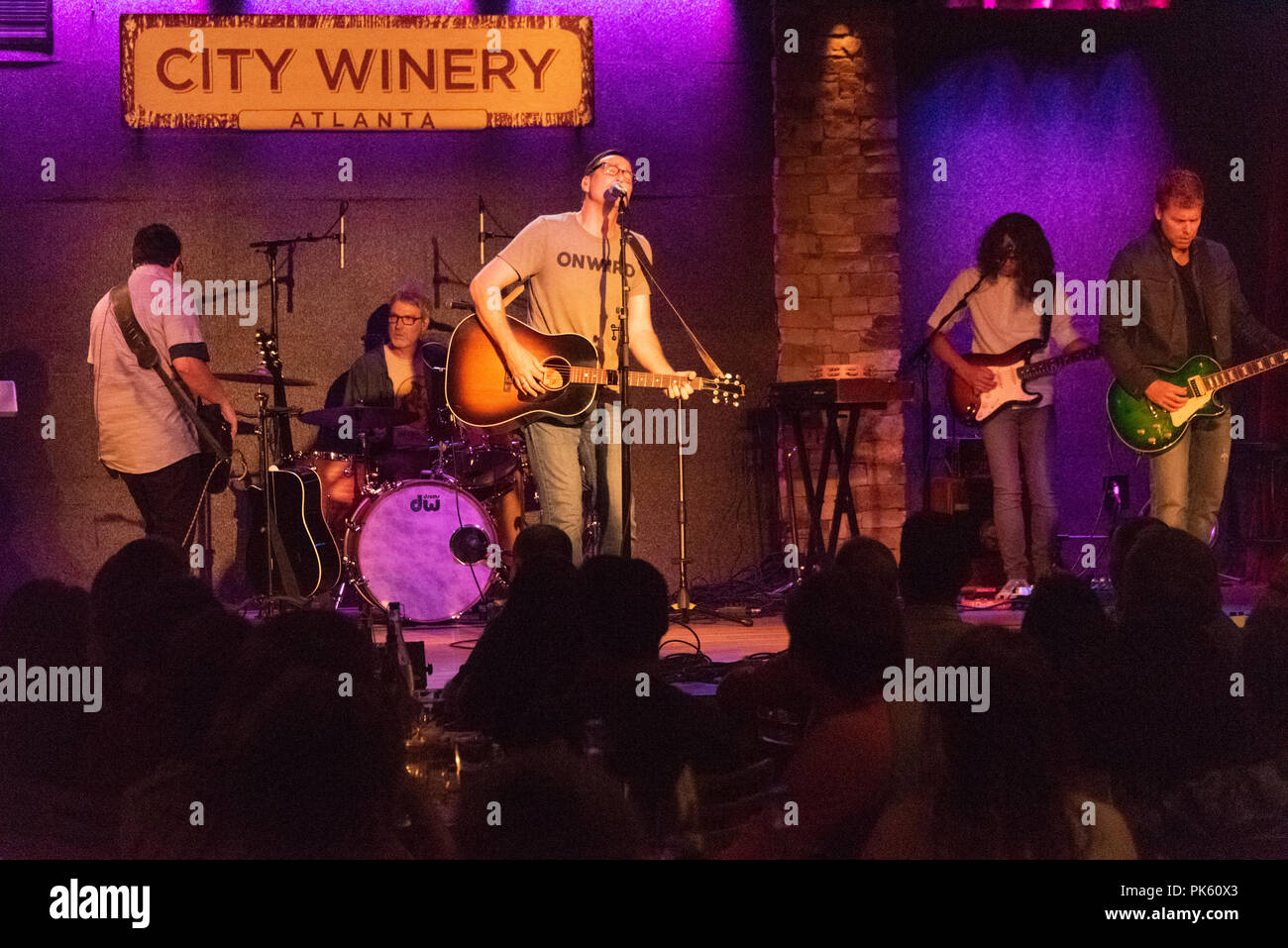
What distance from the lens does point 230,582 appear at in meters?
8.09

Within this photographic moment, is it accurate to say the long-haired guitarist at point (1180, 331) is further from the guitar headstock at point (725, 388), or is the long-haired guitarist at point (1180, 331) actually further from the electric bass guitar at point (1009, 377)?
the guitar headstock at point (725, 388)

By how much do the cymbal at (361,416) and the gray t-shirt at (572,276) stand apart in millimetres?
1327

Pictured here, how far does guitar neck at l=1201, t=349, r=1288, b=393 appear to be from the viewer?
6.48 meters

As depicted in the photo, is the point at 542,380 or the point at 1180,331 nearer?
the point at 542,380

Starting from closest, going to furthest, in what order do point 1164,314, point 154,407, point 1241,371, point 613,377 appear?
point 613,377, point 154,407, point 1241,371, point 1164,314

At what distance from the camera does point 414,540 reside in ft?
23.1

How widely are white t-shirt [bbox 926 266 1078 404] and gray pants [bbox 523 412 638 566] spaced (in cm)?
244

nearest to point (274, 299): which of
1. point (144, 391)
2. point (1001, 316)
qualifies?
point (144, 391)

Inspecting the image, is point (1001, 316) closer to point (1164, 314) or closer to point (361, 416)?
point (1164, 314)

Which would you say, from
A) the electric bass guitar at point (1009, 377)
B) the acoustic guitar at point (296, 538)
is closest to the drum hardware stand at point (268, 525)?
the acoustic guitar at point (296, 538)

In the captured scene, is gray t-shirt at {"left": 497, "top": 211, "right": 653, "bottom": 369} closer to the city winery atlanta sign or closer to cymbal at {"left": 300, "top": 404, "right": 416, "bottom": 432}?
cymbal at {"left": 300, "top": 404, "right": 416, "bottom": 432}

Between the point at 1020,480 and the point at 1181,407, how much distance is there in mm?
1016

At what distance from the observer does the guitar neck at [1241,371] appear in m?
6.48
